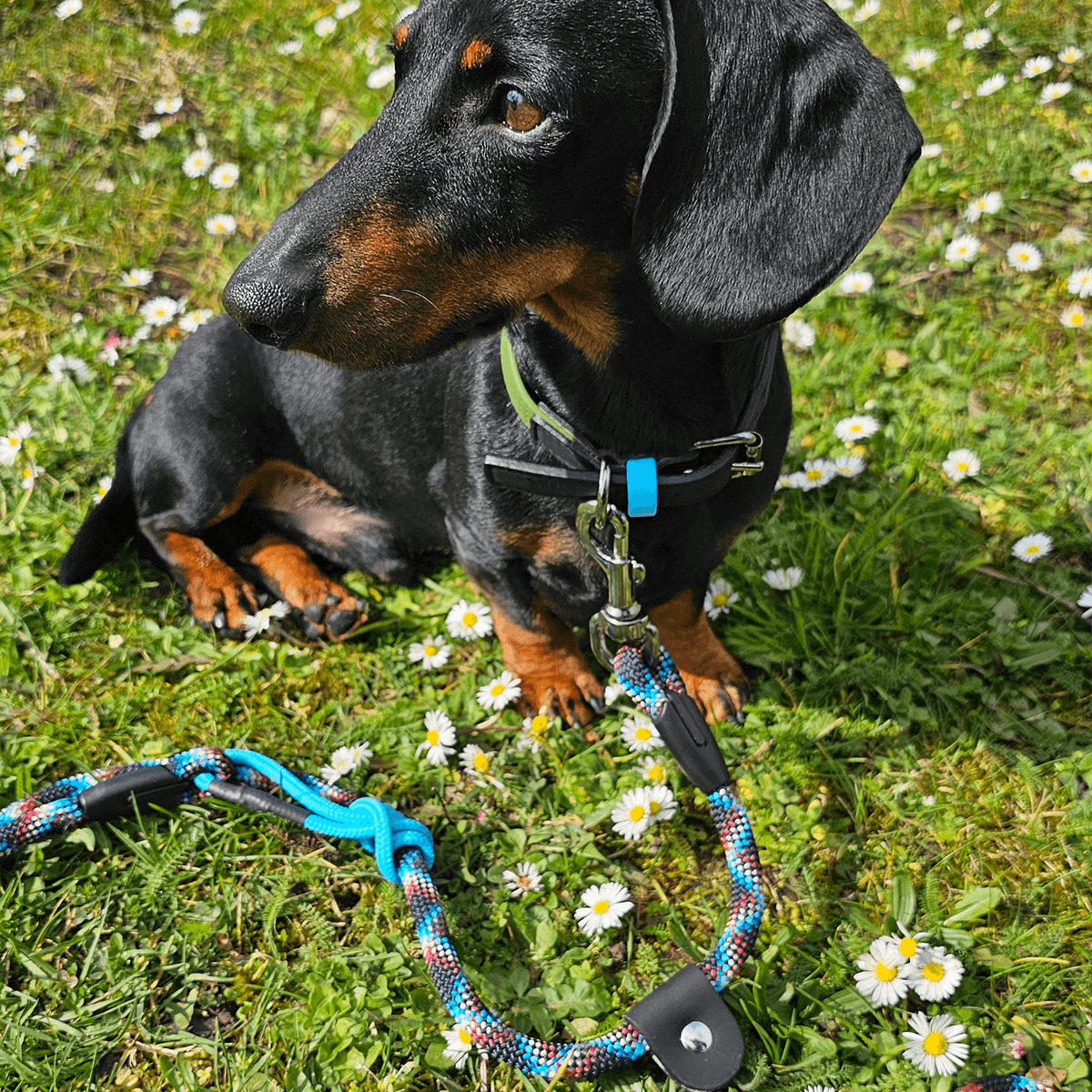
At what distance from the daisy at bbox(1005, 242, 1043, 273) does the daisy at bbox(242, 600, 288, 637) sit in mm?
2972

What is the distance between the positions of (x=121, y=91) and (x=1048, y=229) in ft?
14.8

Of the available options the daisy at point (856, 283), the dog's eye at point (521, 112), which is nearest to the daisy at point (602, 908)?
the dog's eye at point (521, 112)

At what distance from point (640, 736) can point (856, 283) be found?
2.13 metres

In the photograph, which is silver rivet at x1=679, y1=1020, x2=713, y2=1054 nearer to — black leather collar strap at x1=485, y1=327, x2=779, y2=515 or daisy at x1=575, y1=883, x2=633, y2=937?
daisy at x1=575, y1=883, x2=633, y2=937

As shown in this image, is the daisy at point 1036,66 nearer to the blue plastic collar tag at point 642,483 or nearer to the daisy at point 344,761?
the blue plastic collar tag at point 642,483

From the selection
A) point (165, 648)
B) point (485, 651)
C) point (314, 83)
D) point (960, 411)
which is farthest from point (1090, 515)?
point (314, 83)

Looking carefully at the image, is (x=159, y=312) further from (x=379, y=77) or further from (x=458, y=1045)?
(x=458, y=1045)

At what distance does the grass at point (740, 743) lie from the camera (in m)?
2.29

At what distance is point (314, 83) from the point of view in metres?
5.07

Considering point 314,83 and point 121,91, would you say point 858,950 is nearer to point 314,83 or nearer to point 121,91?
point 314,83

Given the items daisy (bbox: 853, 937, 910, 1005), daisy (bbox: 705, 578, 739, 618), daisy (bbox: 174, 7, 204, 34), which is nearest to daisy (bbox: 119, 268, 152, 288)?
daisy (bbox: 174, 7, 204, 34)

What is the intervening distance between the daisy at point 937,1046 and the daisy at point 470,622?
158cm

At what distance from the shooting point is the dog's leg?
2832mm

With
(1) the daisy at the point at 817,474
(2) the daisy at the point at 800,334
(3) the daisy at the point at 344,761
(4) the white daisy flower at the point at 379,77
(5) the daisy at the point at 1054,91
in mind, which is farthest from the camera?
(4) the white daisy flower at the point at 379,77
